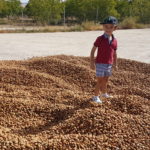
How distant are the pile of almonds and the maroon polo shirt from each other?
604 millimetres

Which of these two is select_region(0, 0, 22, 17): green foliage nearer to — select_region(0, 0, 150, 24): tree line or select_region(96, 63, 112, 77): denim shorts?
select_region(0, 0, 150, 24): tree line

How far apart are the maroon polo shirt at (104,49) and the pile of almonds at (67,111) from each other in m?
0.60

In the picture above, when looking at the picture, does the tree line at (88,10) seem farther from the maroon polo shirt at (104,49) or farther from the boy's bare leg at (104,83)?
the maroon polo shirt at (104,49)

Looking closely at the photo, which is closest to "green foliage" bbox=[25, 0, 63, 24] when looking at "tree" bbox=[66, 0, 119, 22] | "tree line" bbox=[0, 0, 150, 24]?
"tree line" bbox=[0, 0, 150, 24]

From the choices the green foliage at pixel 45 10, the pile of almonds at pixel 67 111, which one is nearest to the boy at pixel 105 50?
the pile of almonds at pixel 67 111

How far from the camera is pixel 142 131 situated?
3.80 m

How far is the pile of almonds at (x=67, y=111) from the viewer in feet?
11.0

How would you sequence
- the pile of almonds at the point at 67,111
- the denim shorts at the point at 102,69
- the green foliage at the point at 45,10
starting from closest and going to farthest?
the pile of almonds at the point at 67,111 → the denim shorts at the point at 102,69 → the green foliage at the point at 45,10

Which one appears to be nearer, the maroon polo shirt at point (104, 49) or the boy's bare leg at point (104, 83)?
the maroon polo shirt at point (104, 49)

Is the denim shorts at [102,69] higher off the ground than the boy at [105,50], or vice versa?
the boy at [105,50]

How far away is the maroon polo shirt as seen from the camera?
4.67 m

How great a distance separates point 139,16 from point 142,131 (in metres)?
33.0

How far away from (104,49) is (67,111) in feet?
3.44

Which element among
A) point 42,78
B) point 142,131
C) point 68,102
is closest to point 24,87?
point 42,78
